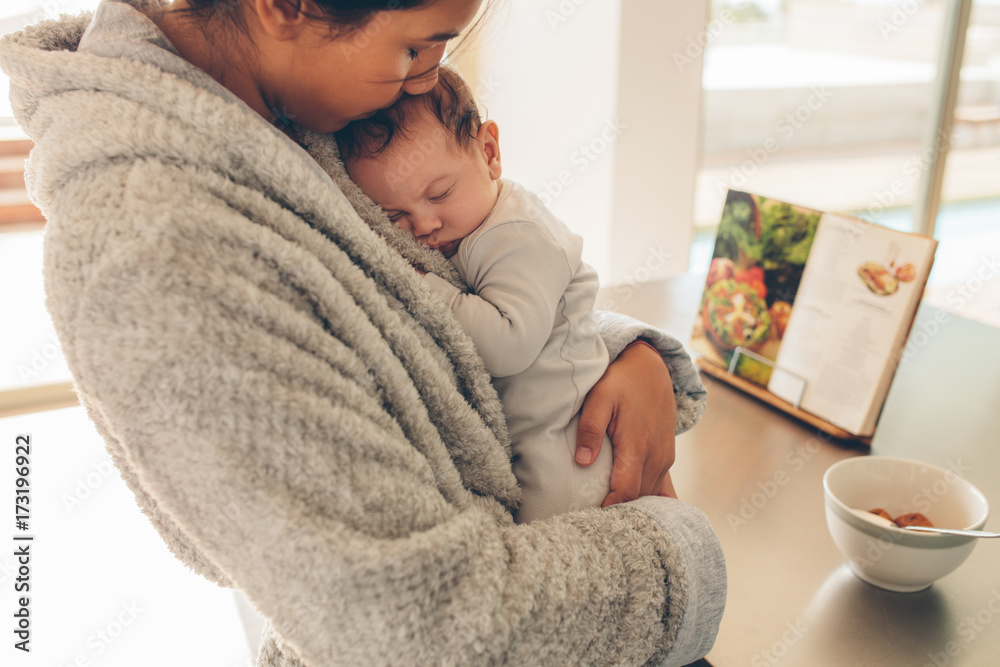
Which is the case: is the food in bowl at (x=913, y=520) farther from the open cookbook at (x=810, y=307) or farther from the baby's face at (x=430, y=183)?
the baby's face at (x=430, y=183)

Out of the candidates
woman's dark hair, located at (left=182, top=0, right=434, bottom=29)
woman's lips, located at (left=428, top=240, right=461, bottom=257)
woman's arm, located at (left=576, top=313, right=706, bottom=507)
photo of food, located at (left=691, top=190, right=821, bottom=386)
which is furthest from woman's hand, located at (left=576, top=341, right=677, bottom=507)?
woman's dark hair, located at (left=182, top=0, right=434, bottom=29)

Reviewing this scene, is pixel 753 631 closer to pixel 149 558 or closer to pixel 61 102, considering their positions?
pixel 61 102

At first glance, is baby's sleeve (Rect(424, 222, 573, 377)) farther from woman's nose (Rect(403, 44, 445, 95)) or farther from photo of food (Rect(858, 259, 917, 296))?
photo of food (Rect(858, 259, 917, 296))

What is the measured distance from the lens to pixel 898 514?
0.88m

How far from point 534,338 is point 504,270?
85 millimetres

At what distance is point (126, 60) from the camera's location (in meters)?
0.54

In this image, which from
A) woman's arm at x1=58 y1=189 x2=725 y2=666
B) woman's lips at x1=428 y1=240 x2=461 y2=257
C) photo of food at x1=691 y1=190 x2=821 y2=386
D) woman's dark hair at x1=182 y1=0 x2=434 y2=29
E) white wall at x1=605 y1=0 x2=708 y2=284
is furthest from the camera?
white wall at x1=605 y1=0 x2=708 y2=284

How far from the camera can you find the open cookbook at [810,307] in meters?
1.01

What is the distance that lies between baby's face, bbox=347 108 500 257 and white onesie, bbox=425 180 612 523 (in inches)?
0.8

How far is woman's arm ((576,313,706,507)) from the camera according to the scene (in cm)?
78

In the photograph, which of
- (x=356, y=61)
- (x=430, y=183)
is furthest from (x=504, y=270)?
(x=356, y=61)

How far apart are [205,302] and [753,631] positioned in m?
0.63

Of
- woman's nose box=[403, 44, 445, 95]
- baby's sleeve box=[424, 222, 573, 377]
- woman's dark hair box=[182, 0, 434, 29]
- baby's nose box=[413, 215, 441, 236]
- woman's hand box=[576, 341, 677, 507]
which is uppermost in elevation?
woman's dark hair box=[182, 0, 434, 29]

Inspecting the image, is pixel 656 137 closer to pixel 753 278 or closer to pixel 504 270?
pixel 753 278
